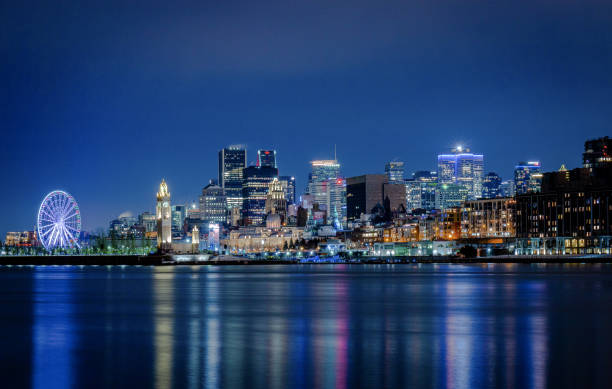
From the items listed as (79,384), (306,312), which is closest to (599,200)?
(306,312)

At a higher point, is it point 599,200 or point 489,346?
point 599,200

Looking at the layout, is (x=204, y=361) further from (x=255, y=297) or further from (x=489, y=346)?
(x=255, y=297)

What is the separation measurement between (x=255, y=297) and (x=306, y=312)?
17.0m

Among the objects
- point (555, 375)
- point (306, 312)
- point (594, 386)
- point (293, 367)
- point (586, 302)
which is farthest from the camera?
point (586, 302)

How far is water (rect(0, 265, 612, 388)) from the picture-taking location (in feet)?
77.1

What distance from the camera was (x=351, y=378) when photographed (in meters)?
23.0

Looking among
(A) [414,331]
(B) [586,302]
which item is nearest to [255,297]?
(B) [586,302]

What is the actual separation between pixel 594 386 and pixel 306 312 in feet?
89.5

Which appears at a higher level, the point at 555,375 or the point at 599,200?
the point at 599,200

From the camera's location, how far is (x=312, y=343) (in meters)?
31.8

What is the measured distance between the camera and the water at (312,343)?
77.1 feet

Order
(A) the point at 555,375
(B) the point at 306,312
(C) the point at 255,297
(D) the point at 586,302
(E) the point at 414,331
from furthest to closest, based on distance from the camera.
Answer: (C) the point at 255,297 < (D) the point at 586,302 < (B) the point at 306,312 < (E) the point at 414,331 < (A) the point at 555,375

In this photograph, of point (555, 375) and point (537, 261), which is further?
point (537, 261)

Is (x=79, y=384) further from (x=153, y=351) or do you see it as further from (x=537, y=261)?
(x=537, y=261)
